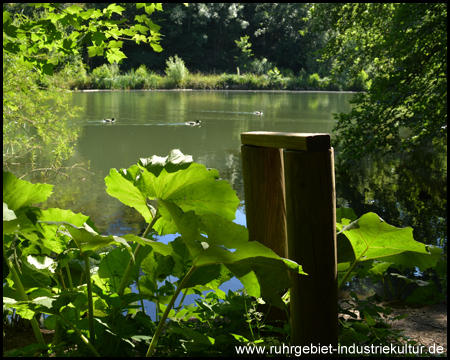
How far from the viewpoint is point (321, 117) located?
41.7ft

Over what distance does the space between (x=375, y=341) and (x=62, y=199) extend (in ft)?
13.7

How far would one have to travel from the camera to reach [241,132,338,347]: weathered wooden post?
1085 mm

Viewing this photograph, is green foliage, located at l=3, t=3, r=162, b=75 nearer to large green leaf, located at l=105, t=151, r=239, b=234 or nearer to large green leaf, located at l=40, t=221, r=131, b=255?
large green leaf, located at l=105, t=151, r=239, b=234

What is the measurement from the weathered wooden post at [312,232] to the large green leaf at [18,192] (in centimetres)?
60

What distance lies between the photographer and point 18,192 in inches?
42.6

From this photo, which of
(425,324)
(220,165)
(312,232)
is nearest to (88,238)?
(312,232)

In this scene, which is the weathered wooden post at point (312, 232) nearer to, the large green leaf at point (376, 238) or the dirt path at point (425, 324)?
the large green leaf at point (376, 238)

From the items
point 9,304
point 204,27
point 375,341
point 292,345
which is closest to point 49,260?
point 9,304

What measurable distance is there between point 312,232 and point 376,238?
233 millimetres

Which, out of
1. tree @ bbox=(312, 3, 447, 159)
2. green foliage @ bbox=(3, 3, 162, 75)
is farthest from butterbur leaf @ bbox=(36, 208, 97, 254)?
tree @ bbox=(312, 3, 447, 159)

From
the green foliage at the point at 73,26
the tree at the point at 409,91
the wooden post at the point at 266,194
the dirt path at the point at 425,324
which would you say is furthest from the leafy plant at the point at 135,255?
the tree at the point at 409,91

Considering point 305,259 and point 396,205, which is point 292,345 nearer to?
point 305,259

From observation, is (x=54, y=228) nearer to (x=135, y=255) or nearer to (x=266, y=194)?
(x=135, y=255)

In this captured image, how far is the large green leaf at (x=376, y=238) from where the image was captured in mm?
1194
